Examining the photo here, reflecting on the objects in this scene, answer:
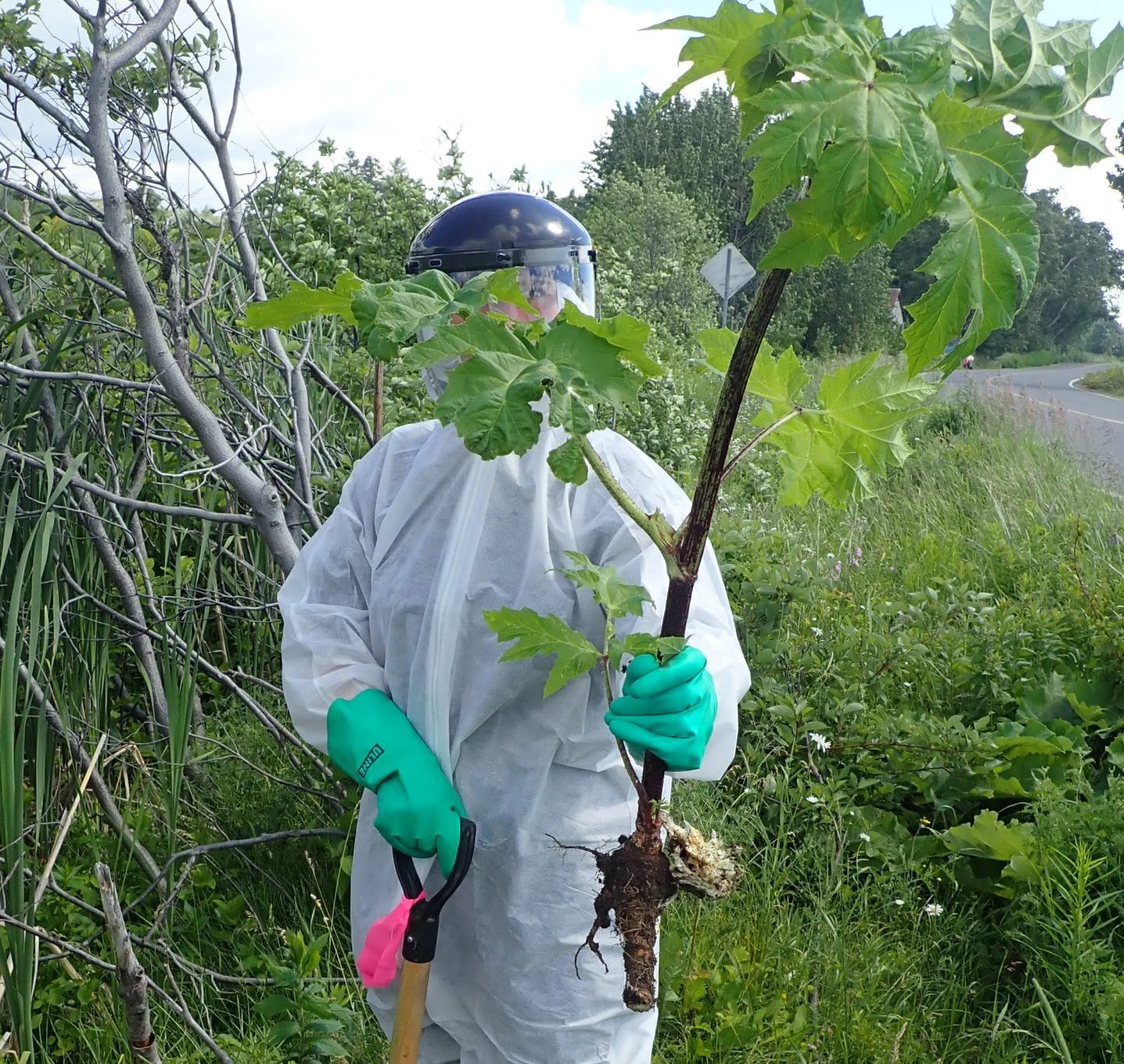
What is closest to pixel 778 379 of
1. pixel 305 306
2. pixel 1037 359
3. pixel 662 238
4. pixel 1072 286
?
pixel 305 306

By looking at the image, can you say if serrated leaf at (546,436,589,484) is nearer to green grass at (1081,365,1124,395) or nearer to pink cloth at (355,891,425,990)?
pink cloth at (355,891,425,990)

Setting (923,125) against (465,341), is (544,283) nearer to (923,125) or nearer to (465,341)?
(465,341)

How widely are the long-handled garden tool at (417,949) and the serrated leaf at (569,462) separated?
64 cm

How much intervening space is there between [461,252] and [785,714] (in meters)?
1.84

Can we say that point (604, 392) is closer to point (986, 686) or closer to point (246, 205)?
point (246, 205)

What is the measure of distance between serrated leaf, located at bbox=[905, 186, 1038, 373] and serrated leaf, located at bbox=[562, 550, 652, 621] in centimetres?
58

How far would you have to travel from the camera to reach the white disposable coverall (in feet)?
5.49

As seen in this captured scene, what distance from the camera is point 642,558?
1634mm

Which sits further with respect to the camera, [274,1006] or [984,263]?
[274,1006]

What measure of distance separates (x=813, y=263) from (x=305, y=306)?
0.69m

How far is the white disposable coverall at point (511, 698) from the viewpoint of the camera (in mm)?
1672

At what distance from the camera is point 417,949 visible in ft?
5.24

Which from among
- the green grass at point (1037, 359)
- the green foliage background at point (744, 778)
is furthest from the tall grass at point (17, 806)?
the green grass at point (1037, 359)

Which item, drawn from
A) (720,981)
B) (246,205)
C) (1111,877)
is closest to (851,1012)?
(720,981)
